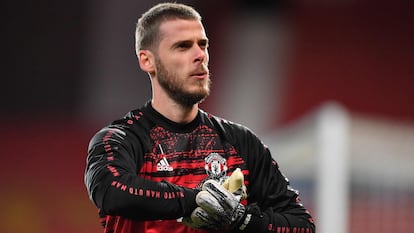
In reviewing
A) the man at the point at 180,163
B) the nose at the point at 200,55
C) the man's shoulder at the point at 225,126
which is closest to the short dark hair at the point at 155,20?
the man at the point at 180,163

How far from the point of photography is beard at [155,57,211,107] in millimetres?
2689

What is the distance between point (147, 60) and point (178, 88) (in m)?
0.18

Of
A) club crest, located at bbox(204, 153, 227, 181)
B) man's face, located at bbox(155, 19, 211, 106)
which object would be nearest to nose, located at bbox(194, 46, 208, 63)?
man's face, located at bbox(155, 19, 211, 106)

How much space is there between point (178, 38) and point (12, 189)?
8511mm

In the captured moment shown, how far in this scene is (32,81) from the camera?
11602mm

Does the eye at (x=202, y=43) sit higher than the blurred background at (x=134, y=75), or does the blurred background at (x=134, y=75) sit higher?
the blurred background at (x=134, y=75)

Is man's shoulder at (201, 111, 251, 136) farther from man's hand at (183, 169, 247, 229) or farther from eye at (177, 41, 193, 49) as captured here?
man's hand at (183, 169, 247, 229)

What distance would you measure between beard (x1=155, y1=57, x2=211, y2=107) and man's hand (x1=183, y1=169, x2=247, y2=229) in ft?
1.22

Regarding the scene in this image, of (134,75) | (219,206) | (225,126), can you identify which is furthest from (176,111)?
(134,75)

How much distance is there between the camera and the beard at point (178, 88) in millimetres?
2689

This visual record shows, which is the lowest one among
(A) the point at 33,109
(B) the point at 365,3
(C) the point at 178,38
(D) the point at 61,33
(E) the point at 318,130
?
(C) the point at 178,38

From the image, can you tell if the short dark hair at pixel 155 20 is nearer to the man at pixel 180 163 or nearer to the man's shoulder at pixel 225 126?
the man at pixel 180 163

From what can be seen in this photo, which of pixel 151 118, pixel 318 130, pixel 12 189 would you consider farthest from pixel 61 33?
pixel 151 118

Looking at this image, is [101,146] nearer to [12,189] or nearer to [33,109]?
[12,189]
